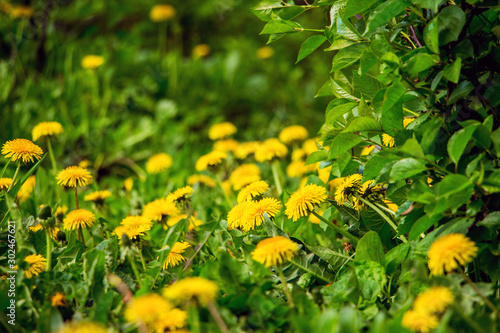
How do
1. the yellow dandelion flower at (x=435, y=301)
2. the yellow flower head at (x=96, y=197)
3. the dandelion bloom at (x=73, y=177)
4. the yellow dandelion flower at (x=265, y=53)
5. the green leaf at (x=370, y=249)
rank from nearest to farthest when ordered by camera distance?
the yellow dandelion flower at (x=435, y=301) < the green leaf at (x=370, y=249) < the dandelion bloom at (x=73, y=177) < the yellow flower head at (x=96, y=197) < the yellow dandelion flower at (x=265, y=53)

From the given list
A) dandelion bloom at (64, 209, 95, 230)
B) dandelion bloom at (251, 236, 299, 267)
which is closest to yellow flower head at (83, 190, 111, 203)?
dandelion bloom at (64, 209, 95, 230)

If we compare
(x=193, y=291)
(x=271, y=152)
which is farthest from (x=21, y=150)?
(x=271, y=152)

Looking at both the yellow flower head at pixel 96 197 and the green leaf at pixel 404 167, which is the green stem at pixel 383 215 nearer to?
the green leaf at pixel 404 167

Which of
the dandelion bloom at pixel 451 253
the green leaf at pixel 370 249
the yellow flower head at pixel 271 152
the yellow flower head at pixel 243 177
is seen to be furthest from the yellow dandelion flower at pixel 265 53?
the dandelion bloom at pixel 451 253

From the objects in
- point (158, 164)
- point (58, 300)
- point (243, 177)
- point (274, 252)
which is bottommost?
point (158, 164)

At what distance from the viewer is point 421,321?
863mm

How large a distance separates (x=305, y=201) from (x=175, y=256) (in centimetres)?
39

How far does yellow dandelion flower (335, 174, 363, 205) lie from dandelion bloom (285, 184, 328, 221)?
0.07m

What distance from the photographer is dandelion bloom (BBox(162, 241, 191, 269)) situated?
135 cm

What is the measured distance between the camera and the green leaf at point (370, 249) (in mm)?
1265

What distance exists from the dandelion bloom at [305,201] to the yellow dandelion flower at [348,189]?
2.8 inches

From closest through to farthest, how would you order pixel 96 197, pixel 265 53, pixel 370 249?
1. pixel 370 249
2. pixel 96 197
3. pixel 265 53

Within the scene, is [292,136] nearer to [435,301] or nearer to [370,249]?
[370,249]

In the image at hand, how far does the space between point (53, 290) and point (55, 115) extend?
2.11 meters
